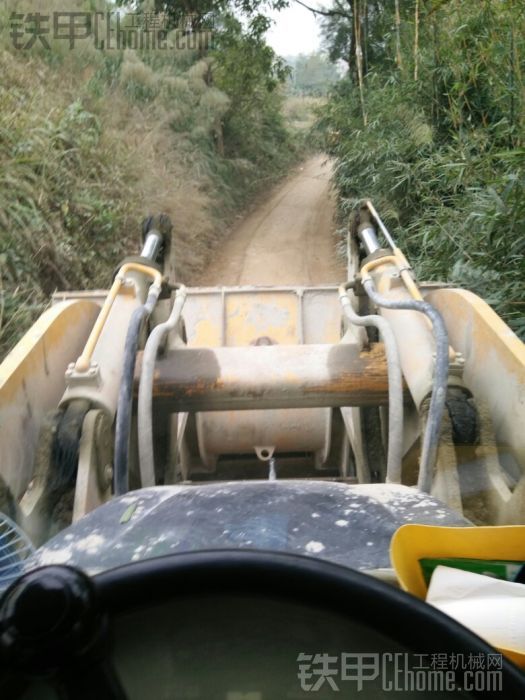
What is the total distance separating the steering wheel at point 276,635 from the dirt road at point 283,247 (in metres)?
7.98

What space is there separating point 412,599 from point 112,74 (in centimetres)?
1157

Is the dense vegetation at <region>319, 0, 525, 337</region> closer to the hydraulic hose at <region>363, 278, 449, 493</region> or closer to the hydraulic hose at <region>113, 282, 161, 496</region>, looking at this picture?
the hydraulic hose at <region>363, 278, 449, 493</region>

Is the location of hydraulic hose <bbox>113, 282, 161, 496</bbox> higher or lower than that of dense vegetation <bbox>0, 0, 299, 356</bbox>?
lower

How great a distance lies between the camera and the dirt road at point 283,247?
900 centimetres

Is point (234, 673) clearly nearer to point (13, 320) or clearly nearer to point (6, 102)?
point (13, 320)

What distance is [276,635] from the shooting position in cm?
63

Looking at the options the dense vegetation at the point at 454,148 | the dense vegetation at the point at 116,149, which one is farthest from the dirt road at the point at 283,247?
the dense vegetation at the point at 454,148

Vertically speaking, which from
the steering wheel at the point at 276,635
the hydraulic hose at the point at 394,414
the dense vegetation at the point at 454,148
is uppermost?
the dense vegetation at the point at 454,148

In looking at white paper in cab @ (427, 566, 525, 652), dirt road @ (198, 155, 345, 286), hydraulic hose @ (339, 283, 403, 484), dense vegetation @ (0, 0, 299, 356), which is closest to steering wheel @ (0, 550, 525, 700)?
white paper in cab @ (427, 566, 525, 652)

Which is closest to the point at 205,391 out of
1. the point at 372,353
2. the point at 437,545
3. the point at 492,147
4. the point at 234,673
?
the point at 372,353

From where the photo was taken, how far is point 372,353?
242cm

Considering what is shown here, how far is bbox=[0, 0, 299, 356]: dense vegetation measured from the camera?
5395 mm

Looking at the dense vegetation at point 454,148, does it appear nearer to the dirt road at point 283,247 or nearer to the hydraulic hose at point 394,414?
the dirt road at point 283,247

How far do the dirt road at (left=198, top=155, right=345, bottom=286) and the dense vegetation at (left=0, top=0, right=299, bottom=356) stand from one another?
1.37ft
